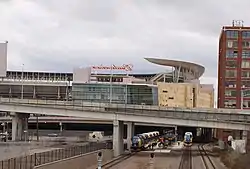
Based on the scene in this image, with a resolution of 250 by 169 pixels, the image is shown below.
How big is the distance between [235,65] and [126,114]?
185ft

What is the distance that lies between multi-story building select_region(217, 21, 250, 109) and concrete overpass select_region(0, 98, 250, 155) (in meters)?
31.7

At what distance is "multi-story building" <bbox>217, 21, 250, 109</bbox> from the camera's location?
13612 centimetres

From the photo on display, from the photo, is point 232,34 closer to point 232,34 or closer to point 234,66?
point 232,34

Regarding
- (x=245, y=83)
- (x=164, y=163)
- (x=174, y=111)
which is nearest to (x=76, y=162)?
(x=164, y=163)

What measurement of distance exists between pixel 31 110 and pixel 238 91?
60013mm

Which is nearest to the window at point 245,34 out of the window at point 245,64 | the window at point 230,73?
the window at point 245,64

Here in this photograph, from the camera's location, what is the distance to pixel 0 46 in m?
147

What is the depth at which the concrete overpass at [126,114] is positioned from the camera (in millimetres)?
91250

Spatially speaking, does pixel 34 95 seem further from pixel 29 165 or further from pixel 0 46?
pixel 29 165

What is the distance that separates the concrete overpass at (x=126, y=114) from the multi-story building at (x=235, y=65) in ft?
104

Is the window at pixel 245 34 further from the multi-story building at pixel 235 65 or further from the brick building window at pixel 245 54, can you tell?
the brick building window at pixel 245 54

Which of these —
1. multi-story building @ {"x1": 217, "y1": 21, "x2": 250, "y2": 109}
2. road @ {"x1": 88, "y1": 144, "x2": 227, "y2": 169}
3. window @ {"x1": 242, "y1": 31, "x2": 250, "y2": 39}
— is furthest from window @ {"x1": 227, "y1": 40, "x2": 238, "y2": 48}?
road @ {"x1": 88, "y1": 144, "x2": 227, "y2": 169}

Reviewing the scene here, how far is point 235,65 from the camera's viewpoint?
13775cm

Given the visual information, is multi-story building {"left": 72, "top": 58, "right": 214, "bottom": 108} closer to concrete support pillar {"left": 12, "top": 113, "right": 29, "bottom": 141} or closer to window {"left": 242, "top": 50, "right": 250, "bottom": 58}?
window {"left": 242, "top": 50, "right": 250, "bottom": 58}
